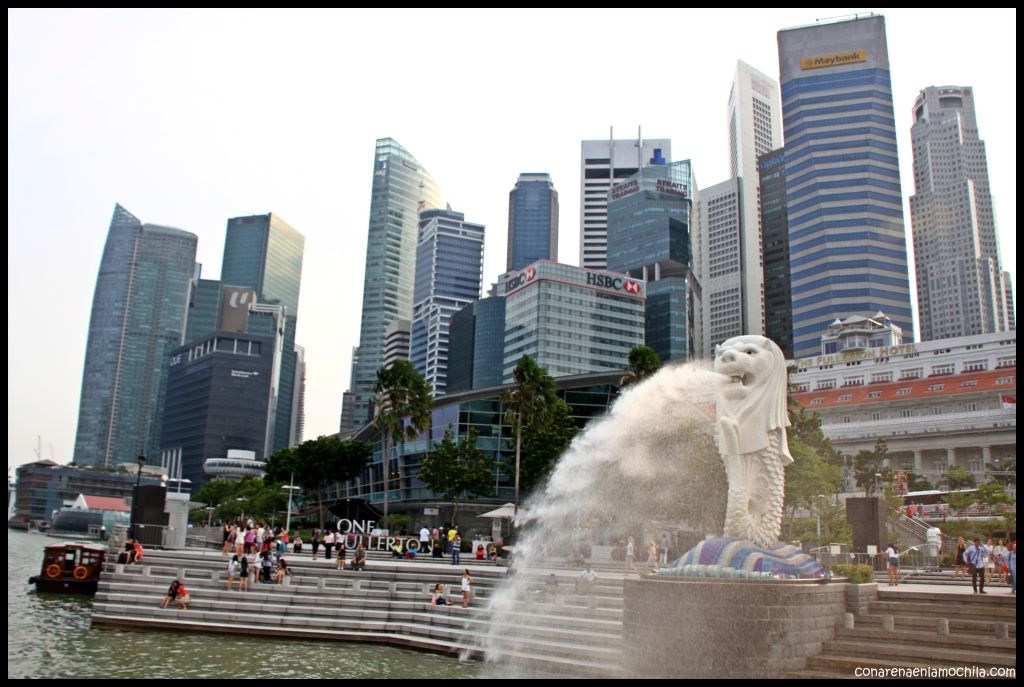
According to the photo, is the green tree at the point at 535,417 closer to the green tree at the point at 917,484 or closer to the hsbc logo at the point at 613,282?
the green tree at the point at 917,484

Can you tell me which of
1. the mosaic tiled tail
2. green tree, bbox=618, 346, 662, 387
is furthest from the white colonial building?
the mosaic tiled tail

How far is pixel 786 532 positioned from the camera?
44.7 metres

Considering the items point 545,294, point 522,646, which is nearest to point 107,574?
point 522,646

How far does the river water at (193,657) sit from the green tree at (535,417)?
104 feet

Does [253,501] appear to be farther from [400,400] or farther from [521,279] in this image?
[521,279]

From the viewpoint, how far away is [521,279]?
167750 mm

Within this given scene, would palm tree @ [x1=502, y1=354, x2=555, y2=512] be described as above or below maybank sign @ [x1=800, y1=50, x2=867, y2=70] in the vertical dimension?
below

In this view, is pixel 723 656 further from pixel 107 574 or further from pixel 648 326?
pixel 648 326

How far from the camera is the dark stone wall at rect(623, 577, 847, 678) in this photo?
1606cm

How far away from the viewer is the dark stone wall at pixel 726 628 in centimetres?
1606

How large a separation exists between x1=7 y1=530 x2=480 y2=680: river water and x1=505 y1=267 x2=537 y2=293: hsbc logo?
139116 millimetres

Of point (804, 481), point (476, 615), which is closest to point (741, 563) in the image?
point (476, 615)

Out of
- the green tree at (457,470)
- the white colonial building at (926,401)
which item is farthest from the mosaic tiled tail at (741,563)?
the white colonial building at (926,401)

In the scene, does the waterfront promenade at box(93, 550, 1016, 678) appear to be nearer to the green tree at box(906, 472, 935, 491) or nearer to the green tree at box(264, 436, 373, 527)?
the green tree at box(264, 436, 373, 527)
